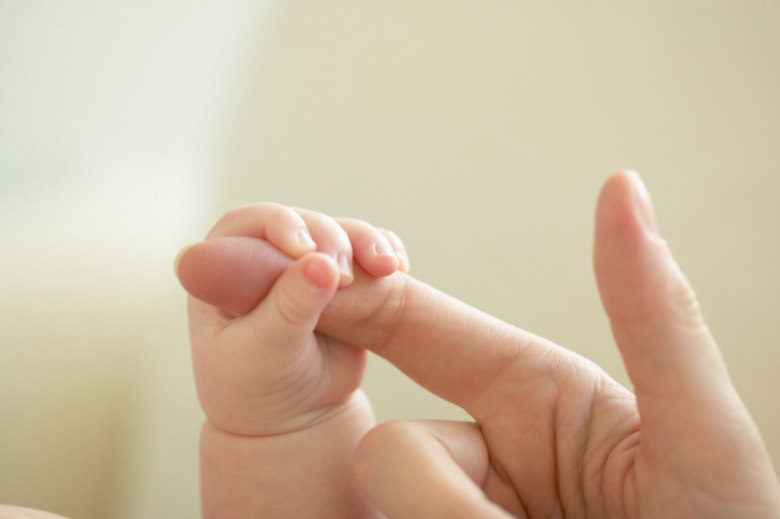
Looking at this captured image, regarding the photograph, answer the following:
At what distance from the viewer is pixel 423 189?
93 centimetres

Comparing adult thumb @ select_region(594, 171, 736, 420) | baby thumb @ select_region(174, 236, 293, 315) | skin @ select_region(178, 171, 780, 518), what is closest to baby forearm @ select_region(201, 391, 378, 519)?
skin @ select_region(178, 171, 780, 518)

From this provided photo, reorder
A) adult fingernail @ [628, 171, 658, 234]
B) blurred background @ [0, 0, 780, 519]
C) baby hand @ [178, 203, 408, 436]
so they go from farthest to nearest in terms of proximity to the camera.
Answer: blurred background @ [0, 0, 780, 519] < baby hand @ [178, 203, 408, 436] < adult fingernail @ [628, 171, 658, 234]

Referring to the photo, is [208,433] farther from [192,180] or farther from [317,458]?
[192,180]

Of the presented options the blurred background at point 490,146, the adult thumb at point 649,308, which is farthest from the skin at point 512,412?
the blurred background at point 490,146

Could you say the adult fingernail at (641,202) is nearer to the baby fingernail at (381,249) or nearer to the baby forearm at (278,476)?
the baby fingernail at (381,249)

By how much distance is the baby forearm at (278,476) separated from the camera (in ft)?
1.79

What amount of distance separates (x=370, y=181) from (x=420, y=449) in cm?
54

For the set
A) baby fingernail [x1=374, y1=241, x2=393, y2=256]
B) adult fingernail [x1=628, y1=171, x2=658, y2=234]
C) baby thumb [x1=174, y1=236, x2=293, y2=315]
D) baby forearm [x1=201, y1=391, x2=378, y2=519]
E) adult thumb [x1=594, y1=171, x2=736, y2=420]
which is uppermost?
adult fingernail [x1=628, y1=171, x2=658, y2=234]

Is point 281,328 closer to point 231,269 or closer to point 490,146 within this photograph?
point 231,269

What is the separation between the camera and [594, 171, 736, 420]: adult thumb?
355 millimetres

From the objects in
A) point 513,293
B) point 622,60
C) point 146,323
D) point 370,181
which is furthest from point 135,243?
point 622,60

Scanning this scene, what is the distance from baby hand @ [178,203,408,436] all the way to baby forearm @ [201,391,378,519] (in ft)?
0.04

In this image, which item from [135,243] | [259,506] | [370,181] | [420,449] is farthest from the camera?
[370,181]

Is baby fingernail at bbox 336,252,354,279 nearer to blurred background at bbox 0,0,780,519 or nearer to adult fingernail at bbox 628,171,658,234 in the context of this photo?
adult fingernail at bbox 628,171,658,234
